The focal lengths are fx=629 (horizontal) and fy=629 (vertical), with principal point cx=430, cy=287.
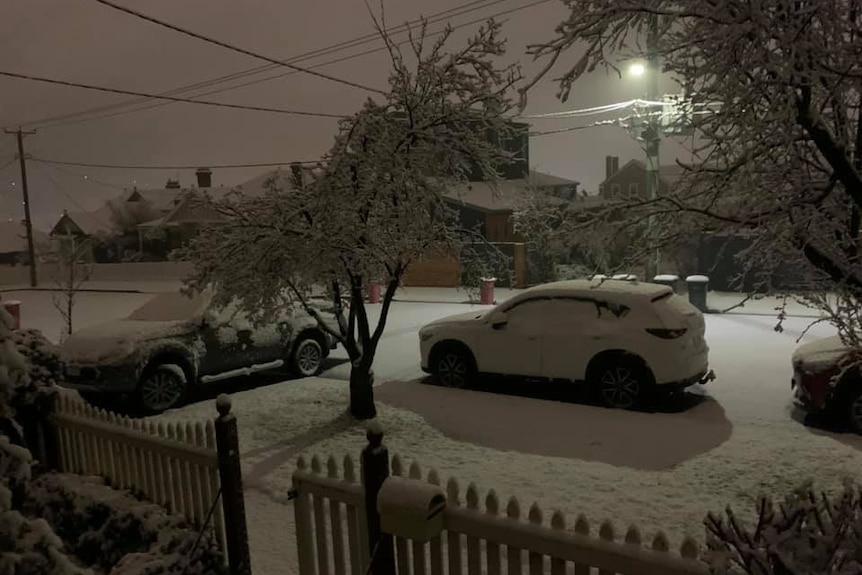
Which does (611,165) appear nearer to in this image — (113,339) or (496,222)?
(496,222)

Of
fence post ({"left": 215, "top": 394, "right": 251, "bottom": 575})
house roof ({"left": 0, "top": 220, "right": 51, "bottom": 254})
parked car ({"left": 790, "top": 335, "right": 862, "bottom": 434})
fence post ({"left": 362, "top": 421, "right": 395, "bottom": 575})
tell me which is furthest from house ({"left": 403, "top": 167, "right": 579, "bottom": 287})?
house roof ({"left": 0, "top": 220, "right": 51, "bottom": 254})

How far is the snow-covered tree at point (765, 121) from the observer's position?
8.75 ft

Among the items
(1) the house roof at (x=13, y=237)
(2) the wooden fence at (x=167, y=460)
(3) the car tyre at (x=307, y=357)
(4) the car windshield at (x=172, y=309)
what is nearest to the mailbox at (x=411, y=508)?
(2) the wooden fence at (x=167, y=460)

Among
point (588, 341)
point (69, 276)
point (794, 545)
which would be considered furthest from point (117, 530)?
point (69, 276)

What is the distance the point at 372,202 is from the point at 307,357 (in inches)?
174

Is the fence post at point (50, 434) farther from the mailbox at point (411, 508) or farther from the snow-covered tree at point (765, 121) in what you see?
the snow-covered tree at point (765, 121)

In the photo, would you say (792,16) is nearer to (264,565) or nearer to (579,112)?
(264,565)

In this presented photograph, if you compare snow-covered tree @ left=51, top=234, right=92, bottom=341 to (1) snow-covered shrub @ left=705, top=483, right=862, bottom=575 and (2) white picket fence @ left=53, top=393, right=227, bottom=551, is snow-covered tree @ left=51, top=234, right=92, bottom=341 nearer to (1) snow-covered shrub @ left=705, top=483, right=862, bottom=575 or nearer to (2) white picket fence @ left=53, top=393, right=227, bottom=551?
(2) white picket fence @ left=53, top=393, right=227, bottom=551

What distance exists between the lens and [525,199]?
90.3 feet

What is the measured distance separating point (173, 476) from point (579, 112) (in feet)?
61.0

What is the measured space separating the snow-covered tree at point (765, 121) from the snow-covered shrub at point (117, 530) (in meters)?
3.43

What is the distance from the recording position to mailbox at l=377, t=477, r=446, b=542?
9.25 feet

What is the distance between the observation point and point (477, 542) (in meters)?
2.88

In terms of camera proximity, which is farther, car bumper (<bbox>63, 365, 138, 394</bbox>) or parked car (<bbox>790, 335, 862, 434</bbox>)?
car bumper (<bbox>63, 365, 138, 394</bbox>)
